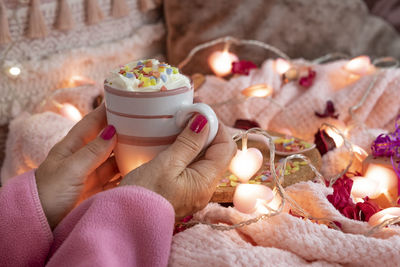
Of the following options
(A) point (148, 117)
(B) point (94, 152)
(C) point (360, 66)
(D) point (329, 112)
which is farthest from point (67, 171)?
(C) point (360, 66)

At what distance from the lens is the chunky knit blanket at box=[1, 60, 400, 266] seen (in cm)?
57

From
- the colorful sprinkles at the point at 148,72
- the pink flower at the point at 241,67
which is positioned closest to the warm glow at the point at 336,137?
the pink flower at the point at 241,67

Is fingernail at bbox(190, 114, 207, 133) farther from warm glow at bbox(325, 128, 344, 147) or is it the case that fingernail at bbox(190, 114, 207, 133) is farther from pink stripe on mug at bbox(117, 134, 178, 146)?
warm glow at bbox(325, 128, 344, 147)

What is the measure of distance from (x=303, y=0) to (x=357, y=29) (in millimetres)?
183

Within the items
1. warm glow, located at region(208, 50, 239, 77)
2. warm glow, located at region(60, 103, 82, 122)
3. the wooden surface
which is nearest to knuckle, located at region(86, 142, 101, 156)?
the wooden surface

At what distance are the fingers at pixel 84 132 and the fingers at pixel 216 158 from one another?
0.17 meters

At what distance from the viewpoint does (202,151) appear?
2.25 feet

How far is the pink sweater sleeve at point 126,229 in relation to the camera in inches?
20.7

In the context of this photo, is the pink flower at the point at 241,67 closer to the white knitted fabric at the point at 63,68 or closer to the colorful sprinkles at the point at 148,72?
the white knitted fabric at the point at 63,68

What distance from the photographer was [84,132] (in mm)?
700

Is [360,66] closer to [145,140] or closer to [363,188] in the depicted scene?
[363,188]

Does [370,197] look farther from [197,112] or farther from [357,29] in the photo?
[357,29]

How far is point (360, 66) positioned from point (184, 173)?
2.18 feet

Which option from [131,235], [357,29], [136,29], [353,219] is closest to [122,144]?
[131,235]
